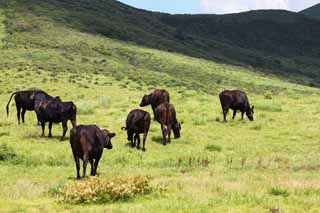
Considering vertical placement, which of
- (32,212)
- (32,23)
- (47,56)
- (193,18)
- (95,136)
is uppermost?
(193,18)

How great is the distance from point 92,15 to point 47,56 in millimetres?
55612

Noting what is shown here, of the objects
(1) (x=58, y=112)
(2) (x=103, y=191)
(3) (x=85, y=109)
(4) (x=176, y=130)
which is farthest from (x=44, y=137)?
(2) (x=103, y=191)

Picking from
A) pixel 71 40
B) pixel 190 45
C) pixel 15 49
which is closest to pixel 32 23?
pixel 71 40

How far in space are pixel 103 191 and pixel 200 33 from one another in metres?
163

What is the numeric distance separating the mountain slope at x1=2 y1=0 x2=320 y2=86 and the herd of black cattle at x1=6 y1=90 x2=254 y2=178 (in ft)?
239

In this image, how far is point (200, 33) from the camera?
6811 inches

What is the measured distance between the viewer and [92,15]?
128m

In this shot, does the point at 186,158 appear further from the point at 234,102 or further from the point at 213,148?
the point at 234,102

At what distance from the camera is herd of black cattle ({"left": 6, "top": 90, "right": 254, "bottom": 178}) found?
1598cm

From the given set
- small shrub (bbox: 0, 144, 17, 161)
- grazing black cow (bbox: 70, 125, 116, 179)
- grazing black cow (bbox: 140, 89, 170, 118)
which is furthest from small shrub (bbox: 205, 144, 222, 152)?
small shrub (bbox: 0, 144, 17, 161)

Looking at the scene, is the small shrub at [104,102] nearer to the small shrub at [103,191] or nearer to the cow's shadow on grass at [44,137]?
the cow's shadow on grass at [44,137]

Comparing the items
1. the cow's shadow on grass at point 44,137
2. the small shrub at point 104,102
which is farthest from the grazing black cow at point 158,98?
the cow's shadow on grass at point 44,137

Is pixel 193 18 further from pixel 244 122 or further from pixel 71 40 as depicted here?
pixel 244 122

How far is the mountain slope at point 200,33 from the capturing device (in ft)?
372
